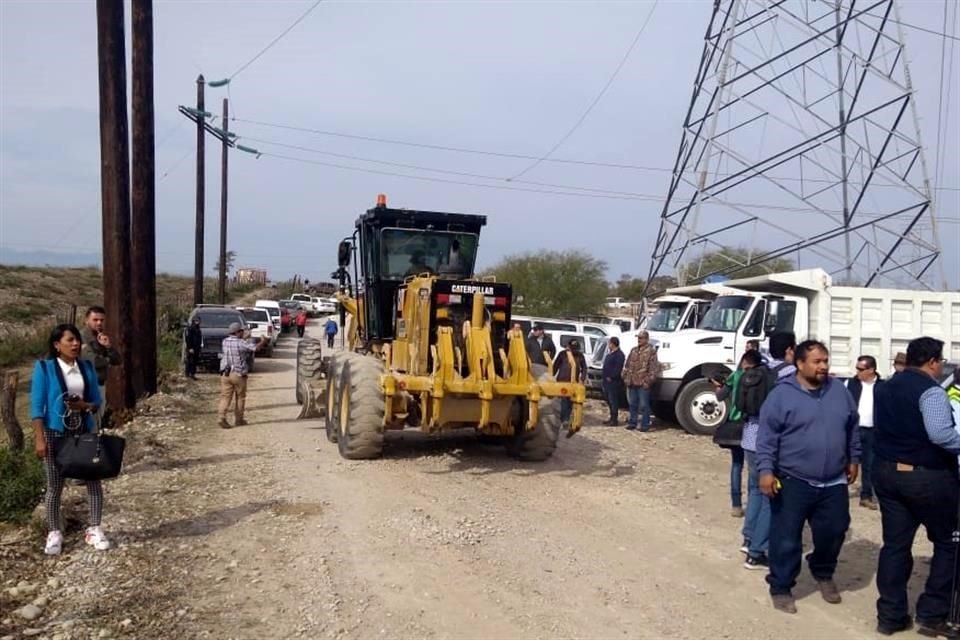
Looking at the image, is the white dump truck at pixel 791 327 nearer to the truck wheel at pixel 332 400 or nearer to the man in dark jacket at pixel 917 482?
the truck wheel at pixel 332 400

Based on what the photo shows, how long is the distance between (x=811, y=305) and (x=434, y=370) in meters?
8.69

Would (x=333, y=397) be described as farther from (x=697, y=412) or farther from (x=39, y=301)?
(x=39, y=301)

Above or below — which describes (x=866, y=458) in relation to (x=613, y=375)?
below

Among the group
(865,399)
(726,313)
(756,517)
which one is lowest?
(756,517)

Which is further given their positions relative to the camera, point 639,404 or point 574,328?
point 574,328

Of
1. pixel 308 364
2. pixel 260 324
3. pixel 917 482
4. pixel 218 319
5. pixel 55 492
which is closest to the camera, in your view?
pixel 917 482

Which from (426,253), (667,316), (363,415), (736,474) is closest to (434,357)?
(363,415)

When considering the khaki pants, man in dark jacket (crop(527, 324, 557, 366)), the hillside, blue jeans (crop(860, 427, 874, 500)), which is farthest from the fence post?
the hillside

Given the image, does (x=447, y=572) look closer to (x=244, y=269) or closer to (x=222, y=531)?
(x=222, y=531)

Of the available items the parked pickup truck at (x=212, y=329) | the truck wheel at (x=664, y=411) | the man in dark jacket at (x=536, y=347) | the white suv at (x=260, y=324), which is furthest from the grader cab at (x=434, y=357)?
the white suv at (x=260, y=324)

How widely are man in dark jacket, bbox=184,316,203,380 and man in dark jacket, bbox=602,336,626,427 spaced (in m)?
10.2

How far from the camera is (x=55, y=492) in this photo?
22.6 feet

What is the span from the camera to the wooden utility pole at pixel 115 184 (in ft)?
42.6

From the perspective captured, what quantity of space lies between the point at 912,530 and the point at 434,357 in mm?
5611
